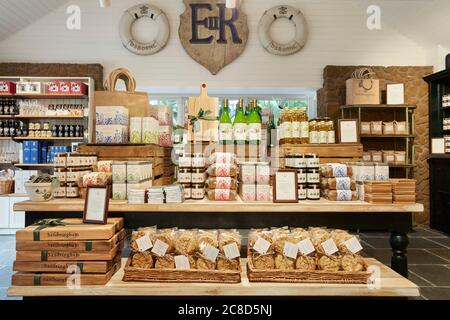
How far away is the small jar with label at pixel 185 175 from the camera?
6.77 feet

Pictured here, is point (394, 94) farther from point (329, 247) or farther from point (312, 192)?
point (329, 247)

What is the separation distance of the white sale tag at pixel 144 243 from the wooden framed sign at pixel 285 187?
2.24 ft

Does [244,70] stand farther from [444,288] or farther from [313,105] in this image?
[444,288]

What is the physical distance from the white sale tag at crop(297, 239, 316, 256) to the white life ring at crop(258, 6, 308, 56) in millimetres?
4520

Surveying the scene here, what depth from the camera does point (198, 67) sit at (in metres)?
5.87

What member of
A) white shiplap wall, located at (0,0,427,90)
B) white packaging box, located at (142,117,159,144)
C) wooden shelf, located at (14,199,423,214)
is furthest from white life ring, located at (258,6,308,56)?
wooden shelf, located at (14,199,423,214)

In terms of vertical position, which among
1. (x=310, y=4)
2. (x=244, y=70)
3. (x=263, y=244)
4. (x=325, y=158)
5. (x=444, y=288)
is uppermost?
(x=310, y=4)

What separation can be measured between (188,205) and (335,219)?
779mm

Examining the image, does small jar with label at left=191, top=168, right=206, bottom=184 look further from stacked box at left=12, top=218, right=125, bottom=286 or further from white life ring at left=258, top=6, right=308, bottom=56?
white life ring at left=258, top=6, right=308, bottom=56

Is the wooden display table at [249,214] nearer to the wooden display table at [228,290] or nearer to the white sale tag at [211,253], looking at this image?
the white sale tag at [211,253]

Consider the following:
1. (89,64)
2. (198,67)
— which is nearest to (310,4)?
(198,67)

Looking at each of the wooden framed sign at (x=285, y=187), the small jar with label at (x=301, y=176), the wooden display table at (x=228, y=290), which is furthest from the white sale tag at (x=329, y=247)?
the small jar with label at (x=301, y=176)

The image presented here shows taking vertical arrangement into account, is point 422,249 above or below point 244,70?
below
